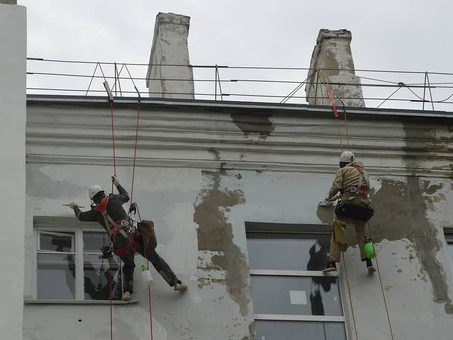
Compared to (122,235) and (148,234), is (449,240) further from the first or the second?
(122,235)

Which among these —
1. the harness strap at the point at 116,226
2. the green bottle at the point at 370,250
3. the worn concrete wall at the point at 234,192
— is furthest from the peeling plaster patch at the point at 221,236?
the green bottle at the point at 370,250

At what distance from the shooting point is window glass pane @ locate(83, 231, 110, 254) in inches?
514

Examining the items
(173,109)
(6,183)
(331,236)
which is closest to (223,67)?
(173,109)

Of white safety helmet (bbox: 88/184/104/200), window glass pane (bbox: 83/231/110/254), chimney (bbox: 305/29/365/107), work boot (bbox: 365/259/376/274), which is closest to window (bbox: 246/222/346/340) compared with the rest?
work boot (bbox: 365/259/376/274)

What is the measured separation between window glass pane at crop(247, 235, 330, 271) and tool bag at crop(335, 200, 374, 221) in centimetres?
54

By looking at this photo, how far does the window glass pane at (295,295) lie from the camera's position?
12.9 meters

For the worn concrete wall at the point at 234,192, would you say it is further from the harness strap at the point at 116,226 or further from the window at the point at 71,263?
the harness strap at the point at 116,226

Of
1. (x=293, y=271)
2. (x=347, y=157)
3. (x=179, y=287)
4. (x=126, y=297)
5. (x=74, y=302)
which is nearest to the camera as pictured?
(x=74, y=302)

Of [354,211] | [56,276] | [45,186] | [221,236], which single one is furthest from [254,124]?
[56,276]

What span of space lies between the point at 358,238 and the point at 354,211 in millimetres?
304

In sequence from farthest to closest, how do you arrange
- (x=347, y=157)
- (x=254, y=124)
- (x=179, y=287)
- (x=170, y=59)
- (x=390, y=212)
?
(x=170, y=59), (x=254, y=124), (x=390, y=212), (x=347, y=157), (x=179, y=287)

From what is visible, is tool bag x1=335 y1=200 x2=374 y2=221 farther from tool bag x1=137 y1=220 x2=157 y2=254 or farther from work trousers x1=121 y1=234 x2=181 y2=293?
tool bag x1=137 y1=220 x2=157 y2=254

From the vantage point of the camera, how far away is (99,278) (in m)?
12.8

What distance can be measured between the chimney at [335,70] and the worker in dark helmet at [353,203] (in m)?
2.10
